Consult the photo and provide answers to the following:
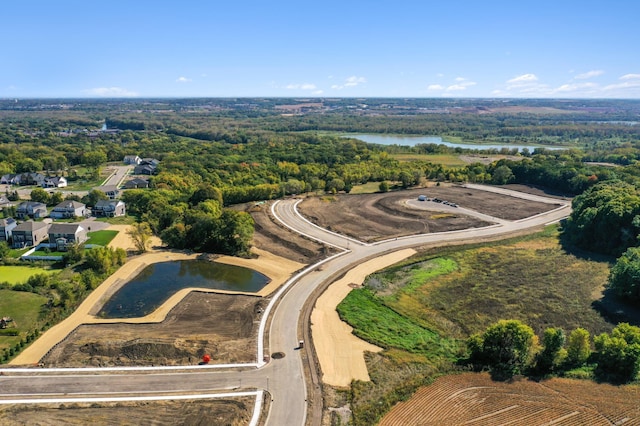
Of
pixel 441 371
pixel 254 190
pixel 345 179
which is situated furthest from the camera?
pixel 345 179

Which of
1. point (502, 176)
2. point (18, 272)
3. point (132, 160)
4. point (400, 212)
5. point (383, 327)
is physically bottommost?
point (383, 327)

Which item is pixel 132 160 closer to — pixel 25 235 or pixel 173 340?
pixel 25 235

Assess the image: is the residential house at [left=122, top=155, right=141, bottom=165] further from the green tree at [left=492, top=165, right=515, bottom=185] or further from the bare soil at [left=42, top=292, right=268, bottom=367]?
the green tree at [left=492, top=165, right=515, bottom=185]

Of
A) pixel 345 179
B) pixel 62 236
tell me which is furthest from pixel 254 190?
pixel 62 236

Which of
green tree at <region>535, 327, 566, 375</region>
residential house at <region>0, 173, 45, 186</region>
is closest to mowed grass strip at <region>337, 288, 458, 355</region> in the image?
green tree at <region>535, 327, 566, 375</region>

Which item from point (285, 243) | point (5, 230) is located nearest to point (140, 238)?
point (5, 230)

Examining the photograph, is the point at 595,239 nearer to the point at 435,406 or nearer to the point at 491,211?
the point at 491,211
